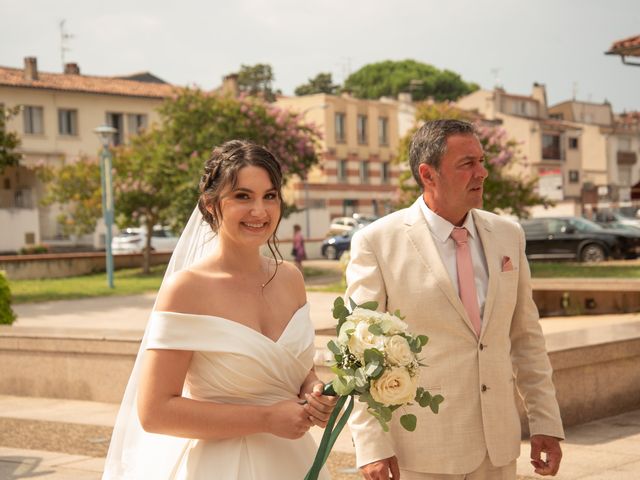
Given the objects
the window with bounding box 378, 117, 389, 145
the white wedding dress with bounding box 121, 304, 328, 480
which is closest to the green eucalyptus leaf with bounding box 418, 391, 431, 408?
the white wedding dress with bounding box 121, 304, 328, 480

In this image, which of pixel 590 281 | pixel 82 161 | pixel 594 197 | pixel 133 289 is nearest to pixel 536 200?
pixel 133 289

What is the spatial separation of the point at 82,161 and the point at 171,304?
45.4 meters

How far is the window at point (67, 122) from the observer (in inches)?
2306

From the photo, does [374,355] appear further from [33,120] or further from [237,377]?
[33,120]

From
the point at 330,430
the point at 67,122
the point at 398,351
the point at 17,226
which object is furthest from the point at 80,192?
the point at 398,351

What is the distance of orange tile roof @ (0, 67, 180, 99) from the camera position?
57.7 m

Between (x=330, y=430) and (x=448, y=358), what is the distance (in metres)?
0.94

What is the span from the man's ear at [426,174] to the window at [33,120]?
182ft

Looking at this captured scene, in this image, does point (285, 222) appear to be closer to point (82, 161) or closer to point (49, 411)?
point (82, 161)

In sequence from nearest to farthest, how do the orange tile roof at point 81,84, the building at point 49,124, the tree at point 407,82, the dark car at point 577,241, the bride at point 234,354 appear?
the bride at point 234,354 → the dark car at point 577,241 → the building at point 49,124 → the orange tile roof at point 81,84 → the tree at point 407,82

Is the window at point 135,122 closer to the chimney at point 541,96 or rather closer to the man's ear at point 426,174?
the chimney at point 541,96

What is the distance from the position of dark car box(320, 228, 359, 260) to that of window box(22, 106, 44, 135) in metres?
19.9

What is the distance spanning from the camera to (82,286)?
103 feet

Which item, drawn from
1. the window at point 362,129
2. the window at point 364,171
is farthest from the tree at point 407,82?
the window at point 364,171
